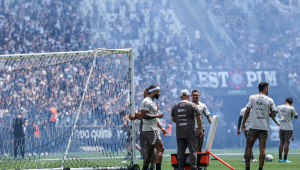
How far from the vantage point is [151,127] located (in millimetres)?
8328

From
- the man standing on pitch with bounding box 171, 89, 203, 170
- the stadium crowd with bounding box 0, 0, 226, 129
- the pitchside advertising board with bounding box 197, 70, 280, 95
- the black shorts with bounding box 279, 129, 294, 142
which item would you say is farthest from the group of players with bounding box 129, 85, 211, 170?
the pitchside advertising board with bounding box 197, 70, 280, 95

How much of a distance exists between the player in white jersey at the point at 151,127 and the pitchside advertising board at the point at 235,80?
19.4 metres

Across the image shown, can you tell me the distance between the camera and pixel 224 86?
91.5ft

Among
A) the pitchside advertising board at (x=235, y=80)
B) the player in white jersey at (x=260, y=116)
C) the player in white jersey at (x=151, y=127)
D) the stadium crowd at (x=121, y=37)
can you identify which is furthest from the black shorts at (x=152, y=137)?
the pitchside advertising board at (x=235, y=80)

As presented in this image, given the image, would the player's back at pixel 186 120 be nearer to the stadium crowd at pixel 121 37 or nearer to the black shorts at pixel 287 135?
the black shorts at pixel 287 135

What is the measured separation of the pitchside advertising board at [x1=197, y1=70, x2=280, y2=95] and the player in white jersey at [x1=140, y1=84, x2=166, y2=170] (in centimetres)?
1942

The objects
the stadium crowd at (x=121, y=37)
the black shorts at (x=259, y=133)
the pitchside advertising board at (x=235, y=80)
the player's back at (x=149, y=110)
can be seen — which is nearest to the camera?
the player's back at (x=149, y=110)

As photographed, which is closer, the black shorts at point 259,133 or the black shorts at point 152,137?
the black shorts at point 152,137

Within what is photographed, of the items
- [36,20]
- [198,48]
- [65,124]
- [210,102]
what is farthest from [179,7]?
[65,124]

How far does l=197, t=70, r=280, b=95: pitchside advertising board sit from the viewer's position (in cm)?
2769

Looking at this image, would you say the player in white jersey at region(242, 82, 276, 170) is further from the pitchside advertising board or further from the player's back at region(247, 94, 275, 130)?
the pitchside advertising board

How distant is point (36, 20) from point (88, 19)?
3.57 m

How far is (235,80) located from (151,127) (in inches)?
821

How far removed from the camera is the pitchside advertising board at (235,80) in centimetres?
2769
